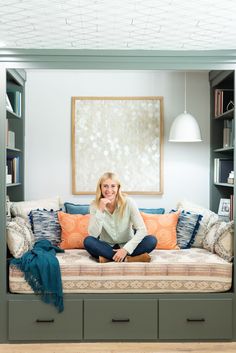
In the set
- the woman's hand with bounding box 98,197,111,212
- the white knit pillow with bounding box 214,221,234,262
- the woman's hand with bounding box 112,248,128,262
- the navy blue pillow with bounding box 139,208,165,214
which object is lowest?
the woman's hand with bounding box 112,248,128,262

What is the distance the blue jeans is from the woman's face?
370mm

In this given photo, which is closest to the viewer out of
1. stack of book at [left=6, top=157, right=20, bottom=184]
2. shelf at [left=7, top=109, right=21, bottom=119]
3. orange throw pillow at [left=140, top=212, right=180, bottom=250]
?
orange throw pillow at [left=140, top=212, right=180, bottom=250]

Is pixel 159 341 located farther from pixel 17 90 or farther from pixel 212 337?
pixel 17 90

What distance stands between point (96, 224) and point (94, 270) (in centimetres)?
42

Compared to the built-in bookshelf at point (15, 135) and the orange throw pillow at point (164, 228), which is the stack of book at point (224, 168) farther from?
the built-in bookshelf at point (15, 135)

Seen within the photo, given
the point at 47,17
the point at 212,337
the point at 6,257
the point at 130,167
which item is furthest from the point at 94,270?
the point at 47,17

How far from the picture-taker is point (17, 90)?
16.4 ft

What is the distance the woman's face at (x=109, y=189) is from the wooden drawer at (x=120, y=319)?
85 centimetres

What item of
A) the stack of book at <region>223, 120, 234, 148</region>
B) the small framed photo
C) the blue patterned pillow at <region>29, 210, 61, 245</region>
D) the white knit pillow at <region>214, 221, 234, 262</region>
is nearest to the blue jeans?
the white knit pillow at <region>214, 221, 234, 262</region>

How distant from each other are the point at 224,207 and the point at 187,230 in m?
0.52

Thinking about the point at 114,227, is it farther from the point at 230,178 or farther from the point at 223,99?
the point at 223,99

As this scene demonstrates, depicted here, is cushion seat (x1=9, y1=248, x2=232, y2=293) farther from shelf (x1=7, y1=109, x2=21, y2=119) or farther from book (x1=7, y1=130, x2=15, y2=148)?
shelf (x1=7, y1=109, x2=21, y2=119)

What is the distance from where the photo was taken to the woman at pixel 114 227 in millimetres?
4023
